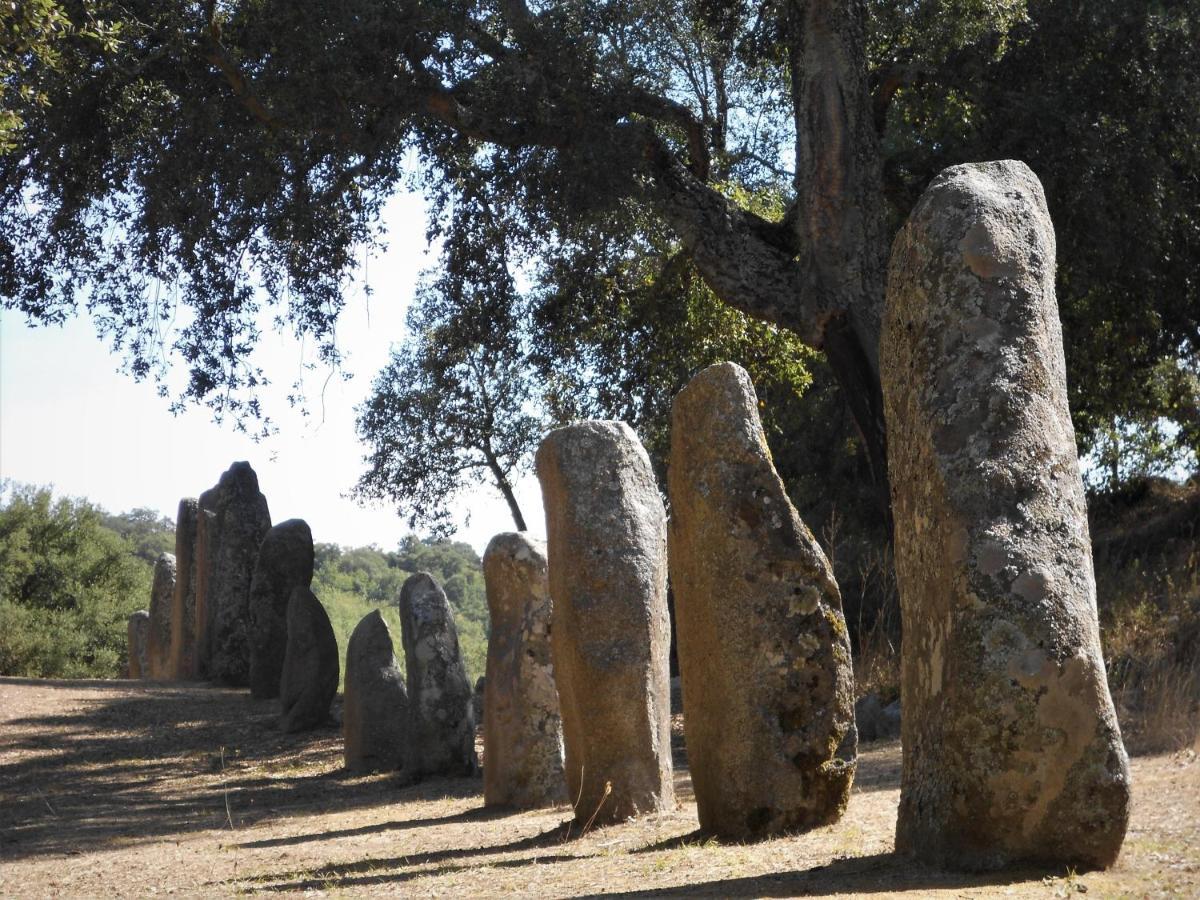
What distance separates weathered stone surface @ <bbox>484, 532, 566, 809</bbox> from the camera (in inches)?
412

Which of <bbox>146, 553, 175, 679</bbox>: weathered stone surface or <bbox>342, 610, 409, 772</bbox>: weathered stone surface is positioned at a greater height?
<bbox>146, 553, 175, 679</bbox>: weathered stone surface

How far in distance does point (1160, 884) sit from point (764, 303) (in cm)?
933

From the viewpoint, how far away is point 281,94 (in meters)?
13.0

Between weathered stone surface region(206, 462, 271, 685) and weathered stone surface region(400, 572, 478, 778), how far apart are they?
28.1ft

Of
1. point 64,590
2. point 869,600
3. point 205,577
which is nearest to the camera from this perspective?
point 869,600

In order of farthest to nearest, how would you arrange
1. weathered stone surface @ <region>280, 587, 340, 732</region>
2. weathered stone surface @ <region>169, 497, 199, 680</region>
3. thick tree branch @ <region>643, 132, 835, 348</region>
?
weathered stone surface @ <region>169, 497, 199, 680</region>
weathered stone surface @ <region>280, 587, 340, 732</region>
thick tree branch @ <region>643, 132, 835, 348</region>

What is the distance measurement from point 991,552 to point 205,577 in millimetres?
19375

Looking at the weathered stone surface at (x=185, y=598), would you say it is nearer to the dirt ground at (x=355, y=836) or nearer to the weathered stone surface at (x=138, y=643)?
the weathered stone surface at (x=138, y=643)

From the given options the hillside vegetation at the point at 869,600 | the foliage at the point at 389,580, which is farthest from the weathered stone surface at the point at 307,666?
the foliage at the point at 389,580

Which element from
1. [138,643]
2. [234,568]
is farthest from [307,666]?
[138,643]

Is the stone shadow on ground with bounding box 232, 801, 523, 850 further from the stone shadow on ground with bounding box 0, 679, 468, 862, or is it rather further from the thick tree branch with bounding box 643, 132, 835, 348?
the thick tree branch with bounding box 643, 132, 835, 348

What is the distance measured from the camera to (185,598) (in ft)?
78.7

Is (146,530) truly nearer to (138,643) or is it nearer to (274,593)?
(138,643)

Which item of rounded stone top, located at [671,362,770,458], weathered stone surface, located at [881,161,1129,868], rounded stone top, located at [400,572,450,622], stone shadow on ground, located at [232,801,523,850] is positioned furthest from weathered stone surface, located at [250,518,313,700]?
weathered stone surface, located at [881,161,1129,868]
